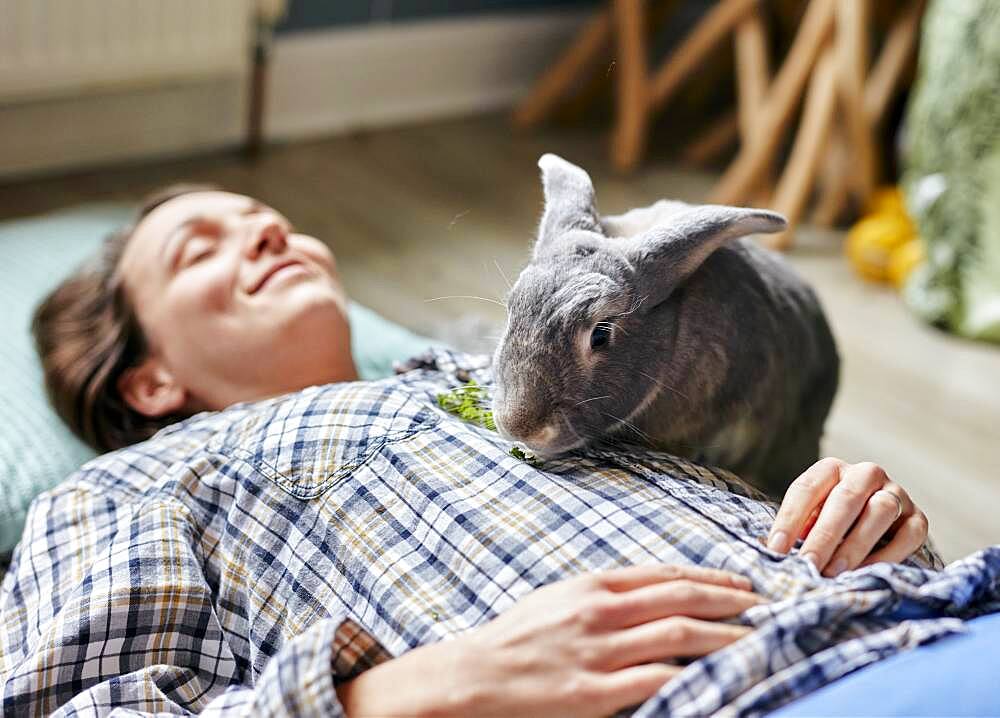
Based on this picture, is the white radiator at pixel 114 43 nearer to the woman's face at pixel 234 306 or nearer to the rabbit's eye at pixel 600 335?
the woman's face at pixel 234 306

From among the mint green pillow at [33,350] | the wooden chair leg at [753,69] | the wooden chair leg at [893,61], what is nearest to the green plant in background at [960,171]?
the wooden chair leg at [893,61]

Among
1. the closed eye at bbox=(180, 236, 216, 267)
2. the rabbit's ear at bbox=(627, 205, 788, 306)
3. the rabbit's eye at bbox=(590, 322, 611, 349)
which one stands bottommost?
the closed eye at bbox=(180, 236, 216, 267)

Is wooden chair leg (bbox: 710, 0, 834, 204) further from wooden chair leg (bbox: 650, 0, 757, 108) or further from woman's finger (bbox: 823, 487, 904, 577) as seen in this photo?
woman's finger (bbox: 823, 487, 904, 577)

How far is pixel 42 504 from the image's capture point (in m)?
1.10

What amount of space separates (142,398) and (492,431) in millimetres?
541

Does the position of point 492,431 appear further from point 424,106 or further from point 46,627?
point 424,106

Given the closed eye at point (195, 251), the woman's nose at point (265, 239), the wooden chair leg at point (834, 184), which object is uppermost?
the woman's nose at point (265, 239)

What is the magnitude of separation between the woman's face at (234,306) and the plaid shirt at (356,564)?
0.13 meters

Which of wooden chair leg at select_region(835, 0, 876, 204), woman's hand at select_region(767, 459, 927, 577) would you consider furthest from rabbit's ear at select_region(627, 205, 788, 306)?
wooden chair leg at select_region(835, 0, 876, 204)

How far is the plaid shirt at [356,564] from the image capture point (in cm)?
76

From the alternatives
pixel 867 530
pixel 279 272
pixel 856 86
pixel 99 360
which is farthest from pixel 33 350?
pixel 856 86

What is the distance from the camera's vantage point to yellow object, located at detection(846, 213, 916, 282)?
8.06ft

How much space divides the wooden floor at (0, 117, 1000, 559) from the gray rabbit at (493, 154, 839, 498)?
0.17 meters

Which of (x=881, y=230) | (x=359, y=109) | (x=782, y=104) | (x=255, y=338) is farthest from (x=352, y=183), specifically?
(x=255, y=338)
